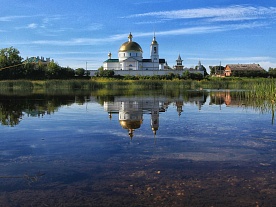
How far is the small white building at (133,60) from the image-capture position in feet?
314

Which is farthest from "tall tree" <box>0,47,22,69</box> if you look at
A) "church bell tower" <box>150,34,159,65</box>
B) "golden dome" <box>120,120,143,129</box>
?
"golden dome" <box>120,120,143,129</box>

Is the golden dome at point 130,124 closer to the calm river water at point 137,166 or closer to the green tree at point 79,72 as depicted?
the calm river water at point 137,166

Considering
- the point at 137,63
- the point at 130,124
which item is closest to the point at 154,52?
the point at 137,63

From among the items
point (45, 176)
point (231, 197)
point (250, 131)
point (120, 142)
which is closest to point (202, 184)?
point (231, 197)

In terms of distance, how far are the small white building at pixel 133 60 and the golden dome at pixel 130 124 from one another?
268 ft

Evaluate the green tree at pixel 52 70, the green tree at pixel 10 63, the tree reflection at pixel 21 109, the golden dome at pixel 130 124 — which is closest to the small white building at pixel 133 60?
the green tree at pixel 52 70

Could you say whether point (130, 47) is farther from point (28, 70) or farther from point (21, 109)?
point (21, 109)

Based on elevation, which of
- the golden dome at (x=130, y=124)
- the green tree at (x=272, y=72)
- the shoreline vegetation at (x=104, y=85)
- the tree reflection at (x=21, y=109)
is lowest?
the golden dome at (x=130, y=124)

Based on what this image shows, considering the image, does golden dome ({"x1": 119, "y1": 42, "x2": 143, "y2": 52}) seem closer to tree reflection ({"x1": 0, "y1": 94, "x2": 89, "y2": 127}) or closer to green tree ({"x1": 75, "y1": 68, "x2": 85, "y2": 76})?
green tree ({"x1": 75, "y1": 68, "x2": 85, "y2": 76})

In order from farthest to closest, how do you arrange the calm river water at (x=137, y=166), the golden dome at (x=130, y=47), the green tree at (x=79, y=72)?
the golden dome at (x=130, y=47)
the green tree at (x=79, y=72)
the calm river water at (x=137, y=166)

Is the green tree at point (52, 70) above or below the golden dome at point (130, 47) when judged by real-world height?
below

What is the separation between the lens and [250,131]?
35.0 feet

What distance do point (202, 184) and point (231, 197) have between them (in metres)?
0.63

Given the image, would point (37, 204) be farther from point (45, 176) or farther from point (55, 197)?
point (45, 176)
